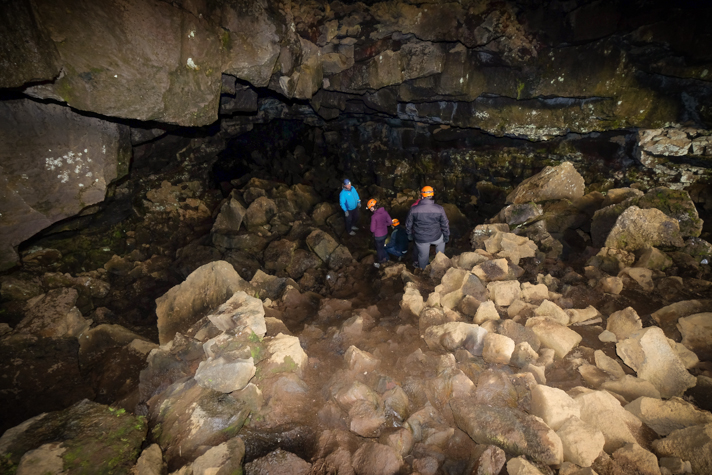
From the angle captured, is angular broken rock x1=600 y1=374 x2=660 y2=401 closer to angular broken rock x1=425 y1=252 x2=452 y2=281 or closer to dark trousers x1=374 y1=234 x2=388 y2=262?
angular broken rock x1=425 y1=252 x2=452 y2=281

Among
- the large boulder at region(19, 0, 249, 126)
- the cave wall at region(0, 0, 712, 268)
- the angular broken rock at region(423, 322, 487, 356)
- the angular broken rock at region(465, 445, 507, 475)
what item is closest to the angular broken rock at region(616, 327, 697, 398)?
the angular broken rock at region(423, 322, 487, 356)

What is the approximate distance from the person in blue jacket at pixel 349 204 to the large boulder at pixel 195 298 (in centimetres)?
496

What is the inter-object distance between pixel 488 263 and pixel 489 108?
563cm

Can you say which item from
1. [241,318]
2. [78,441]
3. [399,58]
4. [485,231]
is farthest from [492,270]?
[399,58]

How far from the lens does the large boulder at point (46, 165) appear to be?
4.73m

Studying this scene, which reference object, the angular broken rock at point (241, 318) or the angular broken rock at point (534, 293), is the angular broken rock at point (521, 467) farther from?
the angular broken rock at point (241, 318)

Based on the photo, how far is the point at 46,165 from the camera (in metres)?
5.02

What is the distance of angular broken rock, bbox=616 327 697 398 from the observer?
9.61 feet

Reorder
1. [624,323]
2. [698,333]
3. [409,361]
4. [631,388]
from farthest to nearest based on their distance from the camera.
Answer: [624,323] → [409,361] → [698,333] → [631,388]

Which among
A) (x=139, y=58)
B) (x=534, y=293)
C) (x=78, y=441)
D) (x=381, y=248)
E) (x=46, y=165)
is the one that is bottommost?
(x=78, y=441)

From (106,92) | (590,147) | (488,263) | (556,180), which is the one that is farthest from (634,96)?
(106,92)

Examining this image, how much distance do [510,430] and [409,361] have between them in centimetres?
117

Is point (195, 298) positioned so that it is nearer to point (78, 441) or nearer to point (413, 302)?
point (78, 441)

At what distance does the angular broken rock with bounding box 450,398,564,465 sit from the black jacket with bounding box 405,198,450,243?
12.5ft
